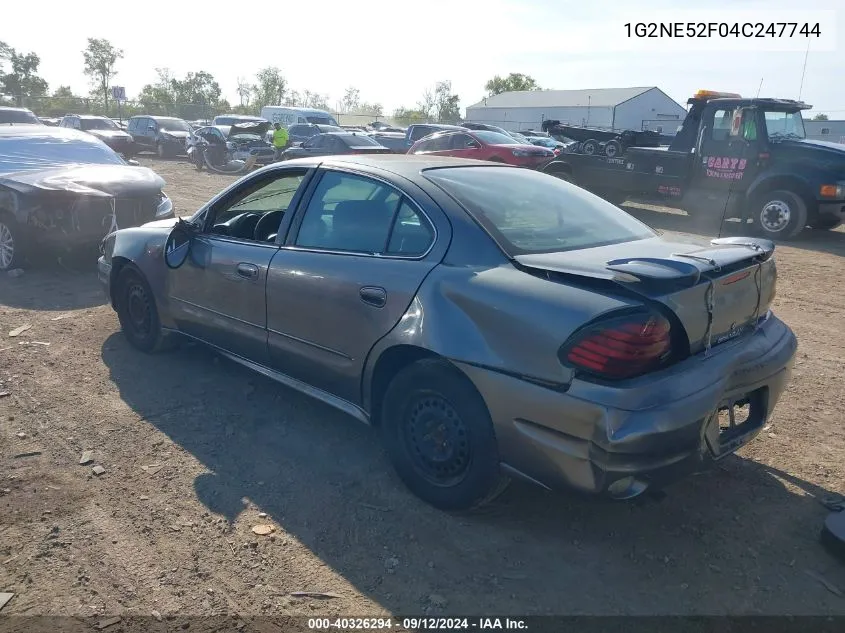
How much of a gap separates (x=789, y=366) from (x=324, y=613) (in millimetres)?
2472

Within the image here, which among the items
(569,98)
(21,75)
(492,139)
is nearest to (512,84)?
(569,98)

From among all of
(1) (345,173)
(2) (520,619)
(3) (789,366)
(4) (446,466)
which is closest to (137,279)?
(1) (345,173)

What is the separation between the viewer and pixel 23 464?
368 cm

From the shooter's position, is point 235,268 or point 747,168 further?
point 747,168

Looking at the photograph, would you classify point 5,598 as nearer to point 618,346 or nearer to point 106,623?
point 106,623

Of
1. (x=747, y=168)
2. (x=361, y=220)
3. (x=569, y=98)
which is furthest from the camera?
(x=569, y=98)

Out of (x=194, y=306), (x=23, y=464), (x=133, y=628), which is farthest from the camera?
(x=194, y=306)

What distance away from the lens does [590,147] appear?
14219 mm

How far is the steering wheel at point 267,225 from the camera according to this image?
4328 mm

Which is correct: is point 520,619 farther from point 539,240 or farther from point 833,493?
point 833,493

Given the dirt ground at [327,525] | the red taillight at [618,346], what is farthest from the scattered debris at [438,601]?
the red taillight at [618,346]

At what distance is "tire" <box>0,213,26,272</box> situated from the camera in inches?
295

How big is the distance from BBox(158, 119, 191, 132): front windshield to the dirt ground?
26628mm

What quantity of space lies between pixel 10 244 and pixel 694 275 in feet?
25.0
